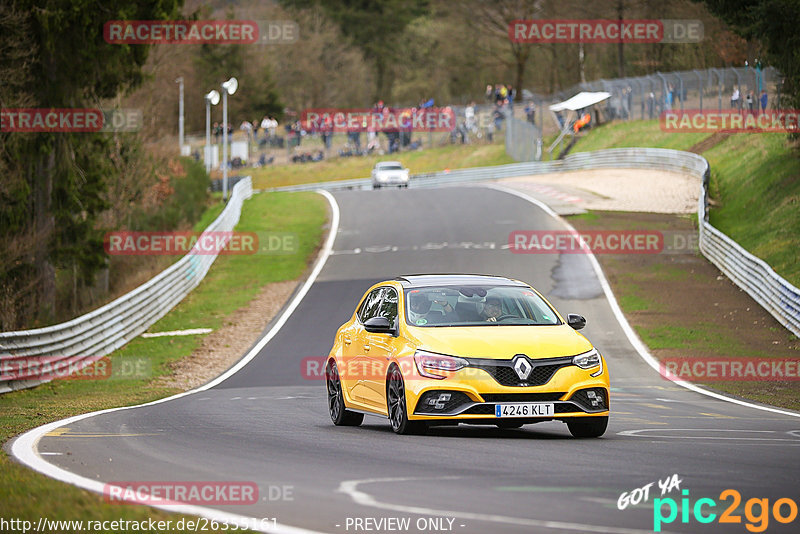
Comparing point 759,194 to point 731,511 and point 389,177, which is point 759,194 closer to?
point 389,177

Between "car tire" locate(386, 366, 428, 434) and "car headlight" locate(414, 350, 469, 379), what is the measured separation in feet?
0.93

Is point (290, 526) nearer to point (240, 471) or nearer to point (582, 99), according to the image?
point (240, 471)

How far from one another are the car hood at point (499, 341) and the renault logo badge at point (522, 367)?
78 millimetres

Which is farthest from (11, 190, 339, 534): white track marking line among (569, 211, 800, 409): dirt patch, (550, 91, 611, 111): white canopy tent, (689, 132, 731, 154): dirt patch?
(550, 91, 611, 111): white canopy tent

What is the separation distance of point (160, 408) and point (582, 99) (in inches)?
2475

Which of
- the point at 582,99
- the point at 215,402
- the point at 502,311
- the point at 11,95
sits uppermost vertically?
the point at 582,99

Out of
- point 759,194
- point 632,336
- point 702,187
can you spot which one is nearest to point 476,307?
point 632,336

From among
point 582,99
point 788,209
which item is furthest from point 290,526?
point 582,99

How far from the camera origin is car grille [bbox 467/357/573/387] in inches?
434

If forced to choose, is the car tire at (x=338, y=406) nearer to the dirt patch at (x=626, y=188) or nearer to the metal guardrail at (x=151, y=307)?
the metal guardrail at (x=151, y=307)

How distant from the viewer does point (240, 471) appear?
885 centimetres

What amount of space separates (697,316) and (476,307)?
1739cm

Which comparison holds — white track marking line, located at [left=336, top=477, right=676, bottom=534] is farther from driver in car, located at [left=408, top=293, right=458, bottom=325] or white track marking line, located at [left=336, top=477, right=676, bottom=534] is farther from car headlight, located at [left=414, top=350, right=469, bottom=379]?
driver in car, located at [left=408, top=293, right=458, bottom=325]

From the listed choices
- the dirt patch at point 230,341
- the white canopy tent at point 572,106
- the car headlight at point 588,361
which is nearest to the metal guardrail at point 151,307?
the dirt patch at point 230,341
